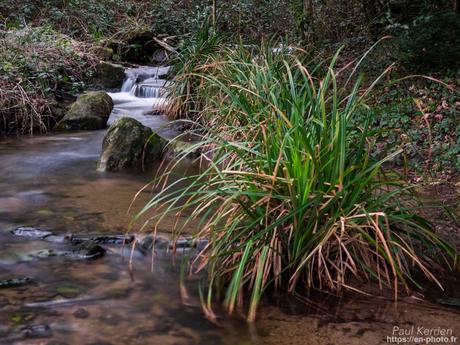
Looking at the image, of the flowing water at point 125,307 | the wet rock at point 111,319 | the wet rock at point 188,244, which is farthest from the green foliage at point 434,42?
the wet rock at point 111,319

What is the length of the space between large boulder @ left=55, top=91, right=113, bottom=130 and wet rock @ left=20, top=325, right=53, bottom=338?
6.80 m

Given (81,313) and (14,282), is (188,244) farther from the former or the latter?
(14,282)

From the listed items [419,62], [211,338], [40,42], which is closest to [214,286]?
[211,338]

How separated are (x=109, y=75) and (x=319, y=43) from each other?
5313 mm

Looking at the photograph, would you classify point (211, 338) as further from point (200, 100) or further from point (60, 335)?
point (200, 100)

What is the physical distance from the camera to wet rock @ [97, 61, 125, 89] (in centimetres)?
1259

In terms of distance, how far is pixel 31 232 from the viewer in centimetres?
463

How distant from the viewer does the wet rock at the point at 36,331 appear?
3.09 meters

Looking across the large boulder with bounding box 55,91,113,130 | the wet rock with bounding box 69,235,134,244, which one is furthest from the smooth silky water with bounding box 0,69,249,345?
the large boulder with bounding box 55,91,113,130

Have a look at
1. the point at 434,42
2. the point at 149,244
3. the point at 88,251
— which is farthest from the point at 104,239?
the point at 434,42

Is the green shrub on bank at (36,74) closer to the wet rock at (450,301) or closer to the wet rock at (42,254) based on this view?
the wet rock at (42,254)

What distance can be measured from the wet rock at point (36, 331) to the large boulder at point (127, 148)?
3.81 meters

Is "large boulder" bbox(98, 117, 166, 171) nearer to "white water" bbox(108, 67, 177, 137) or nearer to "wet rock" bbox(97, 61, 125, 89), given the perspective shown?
"white water" bbox(108, 67, 177, 137)

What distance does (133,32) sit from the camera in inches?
611
